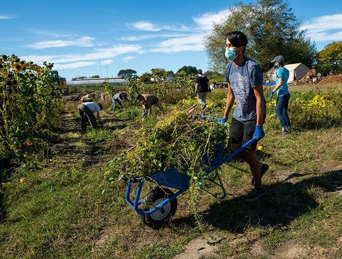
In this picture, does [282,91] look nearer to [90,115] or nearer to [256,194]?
[256,194]

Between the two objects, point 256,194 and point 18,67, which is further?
point 18,67

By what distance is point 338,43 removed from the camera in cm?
3166

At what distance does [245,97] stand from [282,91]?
9.57 ft

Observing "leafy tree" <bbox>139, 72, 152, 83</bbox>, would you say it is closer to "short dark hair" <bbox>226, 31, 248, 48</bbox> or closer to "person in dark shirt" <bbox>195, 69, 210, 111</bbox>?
"person in dark shirt" <bbox>195, 69, 210, 111</bbox>

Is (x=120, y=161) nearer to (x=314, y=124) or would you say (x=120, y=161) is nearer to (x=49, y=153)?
(x=49, y=153)

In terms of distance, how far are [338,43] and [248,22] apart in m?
9.87

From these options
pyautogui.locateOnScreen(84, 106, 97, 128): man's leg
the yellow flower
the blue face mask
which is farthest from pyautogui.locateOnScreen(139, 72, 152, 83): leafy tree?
the blue face mask

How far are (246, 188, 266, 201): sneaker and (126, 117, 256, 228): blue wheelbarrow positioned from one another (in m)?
0.62

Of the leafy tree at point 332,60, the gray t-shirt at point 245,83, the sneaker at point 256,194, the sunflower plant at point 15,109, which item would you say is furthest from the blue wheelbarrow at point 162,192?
the leafy tree at point 332,60

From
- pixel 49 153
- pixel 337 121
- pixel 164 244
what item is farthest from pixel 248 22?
pixel 164 244

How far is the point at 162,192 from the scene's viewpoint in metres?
3.13

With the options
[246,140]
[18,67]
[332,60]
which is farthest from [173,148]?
[332,60]

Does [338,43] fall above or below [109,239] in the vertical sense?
above

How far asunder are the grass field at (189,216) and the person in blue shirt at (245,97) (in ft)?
1.47
